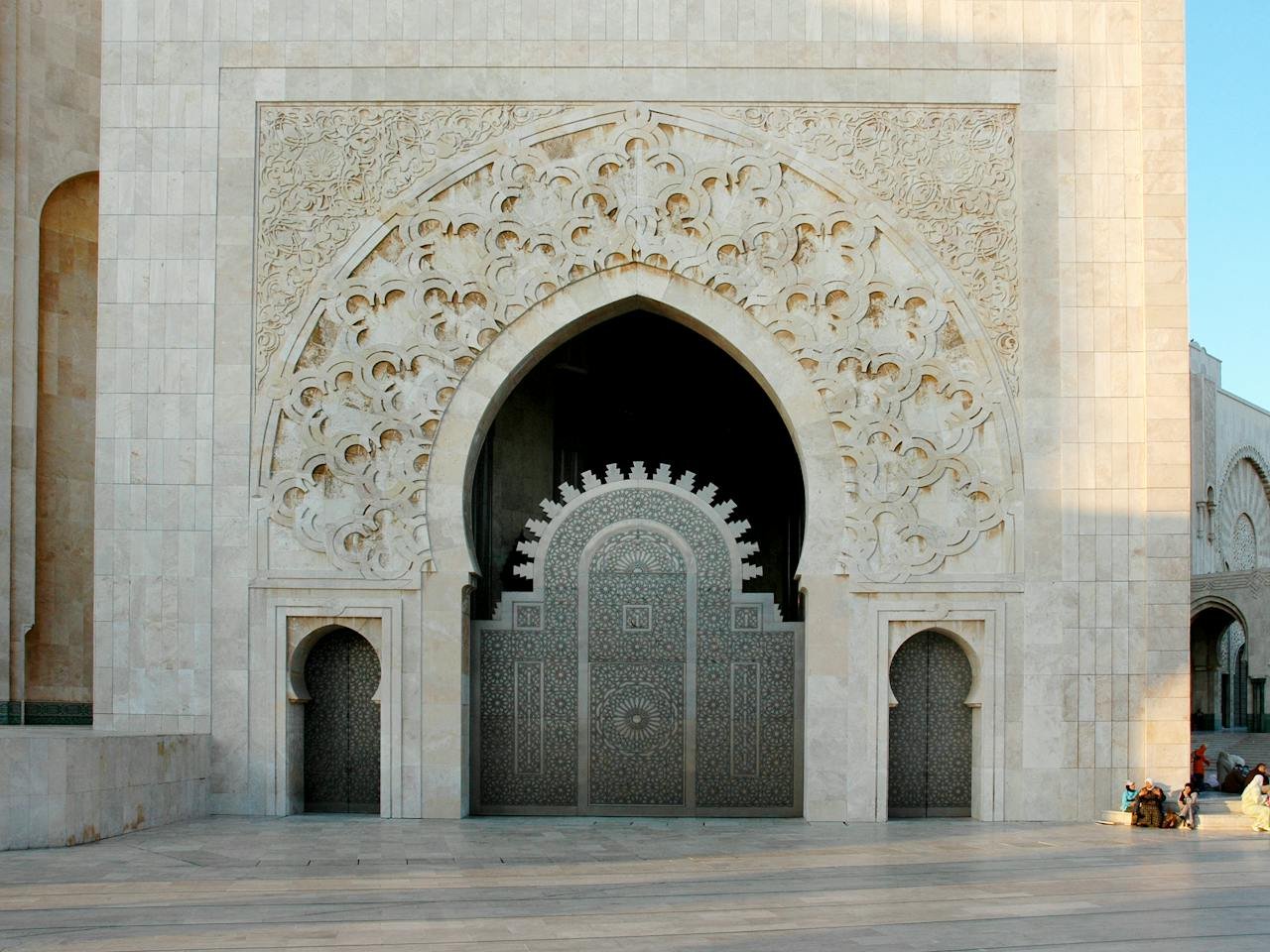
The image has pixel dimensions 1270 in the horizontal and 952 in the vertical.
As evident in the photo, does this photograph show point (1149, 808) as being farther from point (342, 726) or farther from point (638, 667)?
point (342, 726)

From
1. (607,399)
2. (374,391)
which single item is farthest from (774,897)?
(607,399)

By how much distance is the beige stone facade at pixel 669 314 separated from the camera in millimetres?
12797

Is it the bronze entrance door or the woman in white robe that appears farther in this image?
the bronze entrance door

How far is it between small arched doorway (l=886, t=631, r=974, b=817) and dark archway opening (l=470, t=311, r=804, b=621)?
3926 millimetres

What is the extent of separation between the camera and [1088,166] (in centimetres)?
1317

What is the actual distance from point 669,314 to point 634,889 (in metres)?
5.80

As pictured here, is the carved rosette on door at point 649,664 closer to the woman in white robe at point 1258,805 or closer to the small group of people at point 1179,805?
the small group of people at point 1179,805

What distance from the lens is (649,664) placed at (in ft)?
44.2

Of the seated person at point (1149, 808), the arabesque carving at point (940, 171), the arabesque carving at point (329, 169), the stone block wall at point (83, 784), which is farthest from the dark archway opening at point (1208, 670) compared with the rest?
the stone block wall at point (83, 784)

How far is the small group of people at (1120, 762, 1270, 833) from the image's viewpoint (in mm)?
12234

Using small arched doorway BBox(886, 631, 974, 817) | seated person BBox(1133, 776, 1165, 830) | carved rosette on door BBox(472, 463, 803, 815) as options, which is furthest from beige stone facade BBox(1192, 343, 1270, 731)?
carved rosette on door BBox(472, 463, 803, 815)

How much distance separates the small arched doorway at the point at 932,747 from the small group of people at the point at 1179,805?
136 centimetres

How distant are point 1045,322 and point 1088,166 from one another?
1362 mm

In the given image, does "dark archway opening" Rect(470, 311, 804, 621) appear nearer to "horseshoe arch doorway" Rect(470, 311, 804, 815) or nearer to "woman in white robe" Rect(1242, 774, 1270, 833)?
"horseshoe arch doorway" Rect(470, 311, 804, 815)
